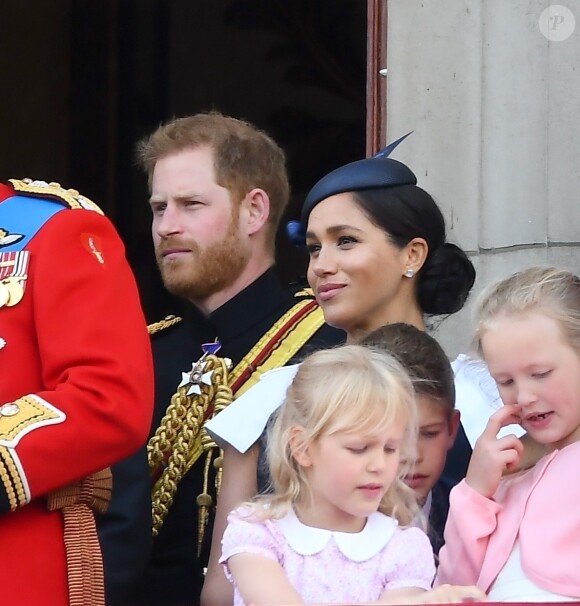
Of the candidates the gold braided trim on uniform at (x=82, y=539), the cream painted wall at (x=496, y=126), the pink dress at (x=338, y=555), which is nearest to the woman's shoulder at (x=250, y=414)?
the gold braided trim on uniform at (x=82, y=539)

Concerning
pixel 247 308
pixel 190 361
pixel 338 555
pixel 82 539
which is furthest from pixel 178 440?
pixel 338 555

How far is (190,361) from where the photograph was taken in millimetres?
3709

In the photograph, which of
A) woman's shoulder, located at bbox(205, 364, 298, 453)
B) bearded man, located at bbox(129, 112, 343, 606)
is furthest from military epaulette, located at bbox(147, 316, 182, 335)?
woman's shoulder, located at bbox(205, 364, 298, 453)

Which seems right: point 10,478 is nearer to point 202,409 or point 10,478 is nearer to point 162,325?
point 202,409

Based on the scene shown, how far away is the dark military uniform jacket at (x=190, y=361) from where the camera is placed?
3455mm

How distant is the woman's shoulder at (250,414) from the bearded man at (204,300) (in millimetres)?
367

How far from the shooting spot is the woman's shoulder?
308 centimetres

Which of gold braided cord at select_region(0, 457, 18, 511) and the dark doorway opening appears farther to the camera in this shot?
the dark doorway opening

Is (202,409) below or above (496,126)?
below

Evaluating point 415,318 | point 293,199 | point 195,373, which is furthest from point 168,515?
point 293,199

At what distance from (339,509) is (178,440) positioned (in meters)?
0.92

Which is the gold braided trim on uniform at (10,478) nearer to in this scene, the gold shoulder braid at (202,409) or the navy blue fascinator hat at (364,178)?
the gold shoulder braid at (202,409)

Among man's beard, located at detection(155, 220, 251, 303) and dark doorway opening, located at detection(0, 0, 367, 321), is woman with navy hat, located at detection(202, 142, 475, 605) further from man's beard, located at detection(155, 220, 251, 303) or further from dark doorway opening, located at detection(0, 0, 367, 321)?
dark doorway opening, located at detection(0, 0, 367, 321)

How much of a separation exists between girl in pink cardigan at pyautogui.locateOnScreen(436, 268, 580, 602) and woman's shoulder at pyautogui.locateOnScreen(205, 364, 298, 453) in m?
0.49
